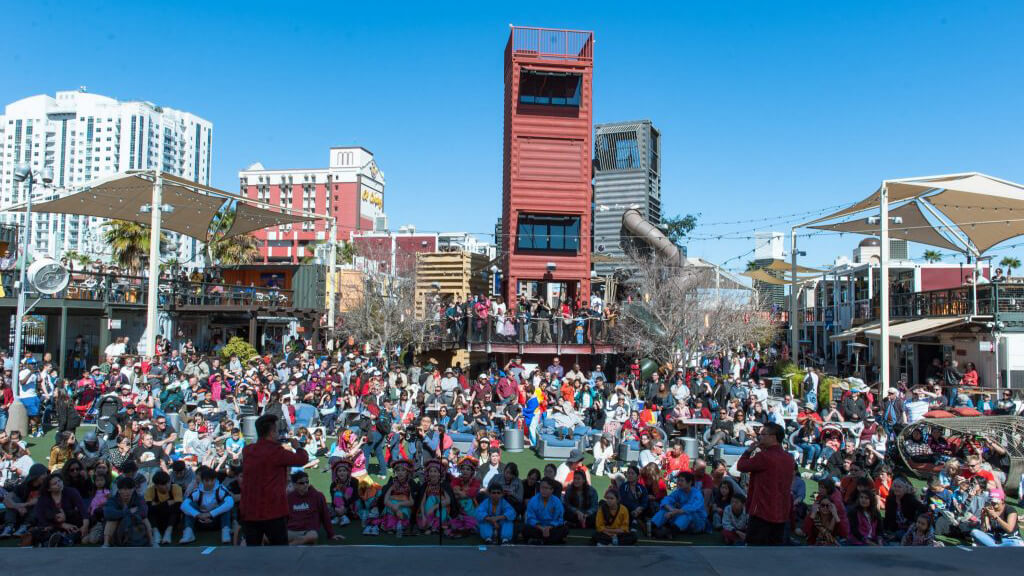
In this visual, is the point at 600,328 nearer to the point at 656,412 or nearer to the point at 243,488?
the point at 656,412

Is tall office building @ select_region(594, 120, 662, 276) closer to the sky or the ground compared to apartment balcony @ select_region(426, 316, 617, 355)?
closer to the sky

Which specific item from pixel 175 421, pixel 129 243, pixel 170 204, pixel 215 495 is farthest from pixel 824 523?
pixel 129 243

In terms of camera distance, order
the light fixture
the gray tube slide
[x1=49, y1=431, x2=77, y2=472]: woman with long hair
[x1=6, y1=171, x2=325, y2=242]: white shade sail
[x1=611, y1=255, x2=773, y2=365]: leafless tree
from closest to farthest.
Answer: [x1=49, y1=431, x2=77, y2=472]: woman with long hair, the light fixture, [x1=6, y1=171, x2=325, y2=242]: white shade sail, [x1=611, y1=255, x2=773, y2=365]: leafless tree, the gray tube slide

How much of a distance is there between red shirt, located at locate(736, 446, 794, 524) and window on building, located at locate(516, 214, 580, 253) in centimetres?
2078

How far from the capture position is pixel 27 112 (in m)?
150

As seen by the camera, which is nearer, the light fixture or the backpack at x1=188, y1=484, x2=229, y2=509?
the backpack at x1=188, y1=484, x2=229, y2=509

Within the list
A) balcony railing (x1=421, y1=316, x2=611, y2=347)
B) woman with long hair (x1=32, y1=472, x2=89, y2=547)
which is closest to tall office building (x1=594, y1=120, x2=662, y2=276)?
balcony railing (x1=421, y1=316, x2=611, y2=347)

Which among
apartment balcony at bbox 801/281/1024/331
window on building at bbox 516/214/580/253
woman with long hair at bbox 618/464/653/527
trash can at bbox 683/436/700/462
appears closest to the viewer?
woman with long hair at bbox 618/464/653/527

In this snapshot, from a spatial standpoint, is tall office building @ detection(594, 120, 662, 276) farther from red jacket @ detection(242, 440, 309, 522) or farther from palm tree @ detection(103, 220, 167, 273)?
red jacket @ detection(242, 440, 309, 522)

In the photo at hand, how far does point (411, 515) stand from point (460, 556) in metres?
4.04

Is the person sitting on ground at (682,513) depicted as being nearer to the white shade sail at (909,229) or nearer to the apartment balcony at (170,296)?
the white shade sail at (909,229)

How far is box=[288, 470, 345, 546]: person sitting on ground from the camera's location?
26.2ft

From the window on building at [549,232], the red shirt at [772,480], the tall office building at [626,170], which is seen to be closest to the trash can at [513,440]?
the red shirt at [772,480]

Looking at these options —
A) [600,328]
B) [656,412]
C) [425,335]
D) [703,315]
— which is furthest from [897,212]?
[425,335]
